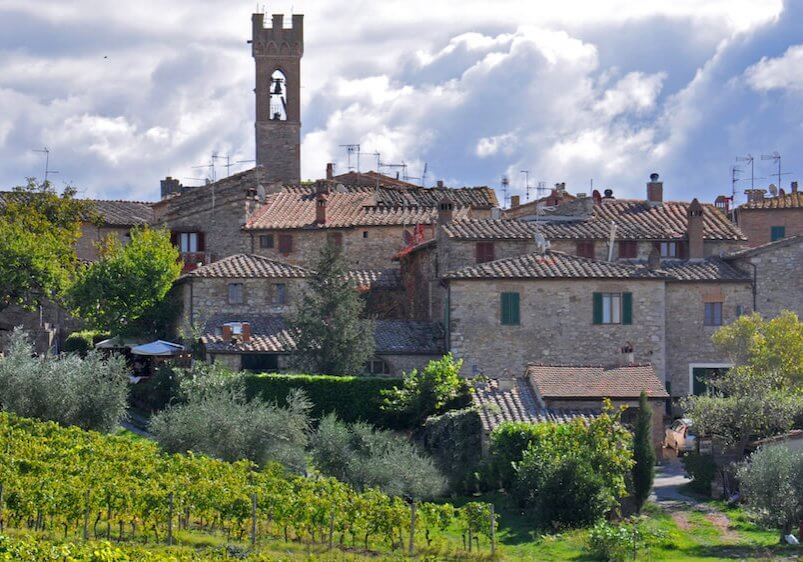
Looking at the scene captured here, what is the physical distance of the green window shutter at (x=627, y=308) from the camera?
1887 inches

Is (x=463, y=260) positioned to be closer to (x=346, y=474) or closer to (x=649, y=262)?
(x=649, y=262)

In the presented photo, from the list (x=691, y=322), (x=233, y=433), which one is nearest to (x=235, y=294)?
(x=233, y=433)

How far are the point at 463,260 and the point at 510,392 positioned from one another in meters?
9.05

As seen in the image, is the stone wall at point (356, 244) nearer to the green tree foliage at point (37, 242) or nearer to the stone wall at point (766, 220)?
the green tree foliage at point (37, 242)

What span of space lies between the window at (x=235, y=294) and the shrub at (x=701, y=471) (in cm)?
1744

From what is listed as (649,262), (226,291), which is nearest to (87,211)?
(226,291)

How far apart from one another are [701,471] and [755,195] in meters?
36.5

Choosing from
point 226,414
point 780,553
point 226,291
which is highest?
point 226,291

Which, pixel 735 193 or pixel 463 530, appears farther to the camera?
pixel 735 193

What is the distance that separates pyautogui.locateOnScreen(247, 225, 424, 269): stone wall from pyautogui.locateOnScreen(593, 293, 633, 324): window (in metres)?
13.1

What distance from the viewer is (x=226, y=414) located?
39.9 m

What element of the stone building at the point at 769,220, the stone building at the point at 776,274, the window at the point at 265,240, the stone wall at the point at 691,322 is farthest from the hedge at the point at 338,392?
the stone building at the point at 769,220

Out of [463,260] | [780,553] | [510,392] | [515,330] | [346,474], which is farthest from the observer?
[463,260]

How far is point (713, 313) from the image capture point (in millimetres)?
49344
